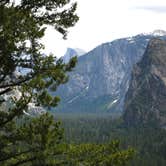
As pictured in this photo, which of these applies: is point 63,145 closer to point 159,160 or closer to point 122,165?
point 122,165

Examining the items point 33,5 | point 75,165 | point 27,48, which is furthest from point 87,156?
point 33,5

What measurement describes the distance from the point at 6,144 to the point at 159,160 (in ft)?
563

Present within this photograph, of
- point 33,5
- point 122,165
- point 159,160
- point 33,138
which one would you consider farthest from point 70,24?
point 159,160

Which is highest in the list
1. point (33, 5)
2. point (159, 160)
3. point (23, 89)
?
point (33, 5)

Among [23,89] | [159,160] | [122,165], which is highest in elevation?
[23,89]

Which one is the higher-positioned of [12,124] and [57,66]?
[57,66]

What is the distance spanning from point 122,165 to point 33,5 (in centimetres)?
843

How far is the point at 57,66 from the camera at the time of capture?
21.2 metres

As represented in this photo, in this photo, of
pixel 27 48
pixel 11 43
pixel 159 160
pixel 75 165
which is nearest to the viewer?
pixel 11 43

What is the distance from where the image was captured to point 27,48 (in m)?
20.6

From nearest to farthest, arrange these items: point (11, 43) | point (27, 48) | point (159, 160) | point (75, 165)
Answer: point (11, 43) → point (27, 48) → point (75, 165) → point (159, 160)

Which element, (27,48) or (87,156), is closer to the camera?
(27,48)

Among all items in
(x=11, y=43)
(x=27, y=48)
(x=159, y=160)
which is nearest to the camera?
(x=11, y=43)

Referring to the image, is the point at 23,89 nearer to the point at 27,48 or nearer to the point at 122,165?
the point at 27,48
